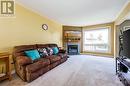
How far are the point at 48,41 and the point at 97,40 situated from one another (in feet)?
12.1

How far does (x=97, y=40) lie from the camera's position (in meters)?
7.26

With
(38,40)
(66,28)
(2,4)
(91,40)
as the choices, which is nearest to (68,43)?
(66,28)

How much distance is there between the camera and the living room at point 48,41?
106 inches

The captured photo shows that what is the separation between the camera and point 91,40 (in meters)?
7.53

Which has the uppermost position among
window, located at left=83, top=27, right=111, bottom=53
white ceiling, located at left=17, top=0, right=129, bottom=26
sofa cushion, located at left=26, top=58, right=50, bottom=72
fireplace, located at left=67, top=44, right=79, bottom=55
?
white ceiling, located at left=17, top=0, right=129, bottom=26

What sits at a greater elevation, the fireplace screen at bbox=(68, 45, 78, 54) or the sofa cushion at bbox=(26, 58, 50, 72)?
the fireplace screen at bbox=(68, 45, 78, 54)

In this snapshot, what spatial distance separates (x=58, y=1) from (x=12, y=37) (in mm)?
1900

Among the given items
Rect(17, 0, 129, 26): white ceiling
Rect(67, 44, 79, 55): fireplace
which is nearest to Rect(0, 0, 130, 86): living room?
Rect(17, 0, 129, 26): white ceiling

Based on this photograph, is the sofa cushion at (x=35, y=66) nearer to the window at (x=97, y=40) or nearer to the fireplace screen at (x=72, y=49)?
the fireplace screen at (x=72, y=49)

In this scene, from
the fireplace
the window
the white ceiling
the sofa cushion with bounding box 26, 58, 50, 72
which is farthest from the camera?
the fireplace

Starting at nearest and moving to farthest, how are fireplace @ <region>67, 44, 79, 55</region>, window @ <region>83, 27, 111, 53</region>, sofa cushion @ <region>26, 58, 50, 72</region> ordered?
sofa cushion @ <region>26, 58, 50, 72</region> → window @ <region>83, 27, 111, 53</region> → fireplace @ <region>67, 44, 79, 55</region>

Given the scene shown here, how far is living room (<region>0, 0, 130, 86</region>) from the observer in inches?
106

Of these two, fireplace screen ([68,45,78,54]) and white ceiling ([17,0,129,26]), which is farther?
fireplace screen ([68,45,78,54])

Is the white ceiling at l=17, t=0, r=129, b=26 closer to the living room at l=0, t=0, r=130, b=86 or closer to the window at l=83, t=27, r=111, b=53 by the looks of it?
the living room at l=0, t=0, r=130, b=86
